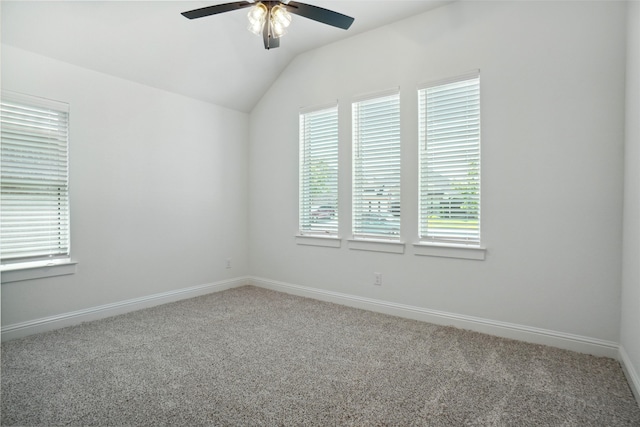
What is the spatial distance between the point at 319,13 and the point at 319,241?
2.55m

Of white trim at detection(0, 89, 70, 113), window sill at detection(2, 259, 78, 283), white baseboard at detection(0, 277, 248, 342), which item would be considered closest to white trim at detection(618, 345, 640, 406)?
white baseboard at detection(0, 277, 248, 342)

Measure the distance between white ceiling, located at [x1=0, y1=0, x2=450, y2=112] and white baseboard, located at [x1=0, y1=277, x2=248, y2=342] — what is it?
7.79 ft

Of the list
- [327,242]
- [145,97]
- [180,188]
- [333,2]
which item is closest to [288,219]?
[327,242]

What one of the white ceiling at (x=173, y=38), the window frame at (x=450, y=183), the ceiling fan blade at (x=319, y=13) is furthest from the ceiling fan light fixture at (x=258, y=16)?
the window frame at (x=450, y=183)

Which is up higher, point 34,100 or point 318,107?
point 318,107

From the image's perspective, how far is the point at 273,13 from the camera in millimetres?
2295

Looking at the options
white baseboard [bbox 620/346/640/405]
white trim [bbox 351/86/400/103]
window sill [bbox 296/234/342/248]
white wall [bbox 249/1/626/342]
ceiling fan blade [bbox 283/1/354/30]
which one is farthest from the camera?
window sill [bbox 296/234/342/248]

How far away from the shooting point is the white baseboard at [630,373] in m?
2.07

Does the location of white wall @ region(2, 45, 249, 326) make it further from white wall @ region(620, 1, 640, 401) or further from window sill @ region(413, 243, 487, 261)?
white wall @ region(620, 1, 640, 401)

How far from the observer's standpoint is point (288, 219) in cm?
456

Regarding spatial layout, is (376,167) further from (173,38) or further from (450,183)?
(173,38)

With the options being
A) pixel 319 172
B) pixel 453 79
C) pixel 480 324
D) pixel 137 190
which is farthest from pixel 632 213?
pixel 137 190

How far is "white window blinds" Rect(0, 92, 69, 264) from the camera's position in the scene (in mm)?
2961

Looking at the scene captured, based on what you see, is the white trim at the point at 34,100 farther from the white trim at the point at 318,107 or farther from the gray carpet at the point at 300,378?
the white trim at the point at 318,107
